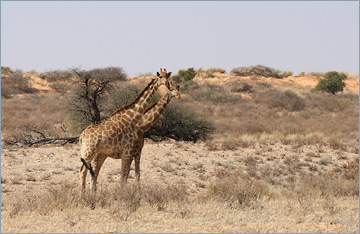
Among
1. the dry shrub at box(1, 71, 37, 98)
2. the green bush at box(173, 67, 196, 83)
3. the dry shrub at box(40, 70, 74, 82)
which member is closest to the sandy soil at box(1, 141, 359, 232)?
the dry shrub at box(1, 71, 37, 98)

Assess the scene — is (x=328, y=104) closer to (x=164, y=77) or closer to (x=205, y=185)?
(x=205, y=185)

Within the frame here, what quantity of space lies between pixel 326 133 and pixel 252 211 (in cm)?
1586

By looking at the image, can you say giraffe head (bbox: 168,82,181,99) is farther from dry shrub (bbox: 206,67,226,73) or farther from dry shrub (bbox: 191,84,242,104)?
dry shrub (bbox: 206,67,226,73)

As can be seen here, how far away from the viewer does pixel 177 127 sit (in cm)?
2028

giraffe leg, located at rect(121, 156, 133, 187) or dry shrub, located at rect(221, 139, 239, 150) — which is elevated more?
giraffe leg, located at rect(121, 156, 133, 187)

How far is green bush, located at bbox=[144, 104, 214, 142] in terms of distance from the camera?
2005 cm

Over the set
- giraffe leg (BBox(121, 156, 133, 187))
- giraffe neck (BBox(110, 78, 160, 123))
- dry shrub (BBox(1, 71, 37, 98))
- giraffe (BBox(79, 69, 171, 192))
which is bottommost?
dry shrub (BBox(1, 71, 37, 98))

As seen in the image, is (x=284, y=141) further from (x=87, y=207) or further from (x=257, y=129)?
(x=87, y=207)

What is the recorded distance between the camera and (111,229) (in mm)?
7227

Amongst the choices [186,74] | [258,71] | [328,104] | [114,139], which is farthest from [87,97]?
[258,71]

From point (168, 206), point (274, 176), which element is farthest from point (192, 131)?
point (168, 206)

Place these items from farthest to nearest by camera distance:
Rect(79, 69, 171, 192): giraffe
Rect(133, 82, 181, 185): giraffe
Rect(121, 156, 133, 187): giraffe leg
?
1. Rect(133, 82, 181, 185): giraffe
2. Rect(121, 156, 133, 187): giraffe leg
3. Rect(79, 69, 171, 192): giraffe

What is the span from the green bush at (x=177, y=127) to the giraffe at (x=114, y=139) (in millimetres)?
10659

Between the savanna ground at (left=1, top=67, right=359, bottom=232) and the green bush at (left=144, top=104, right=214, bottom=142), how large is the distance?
612 mm
